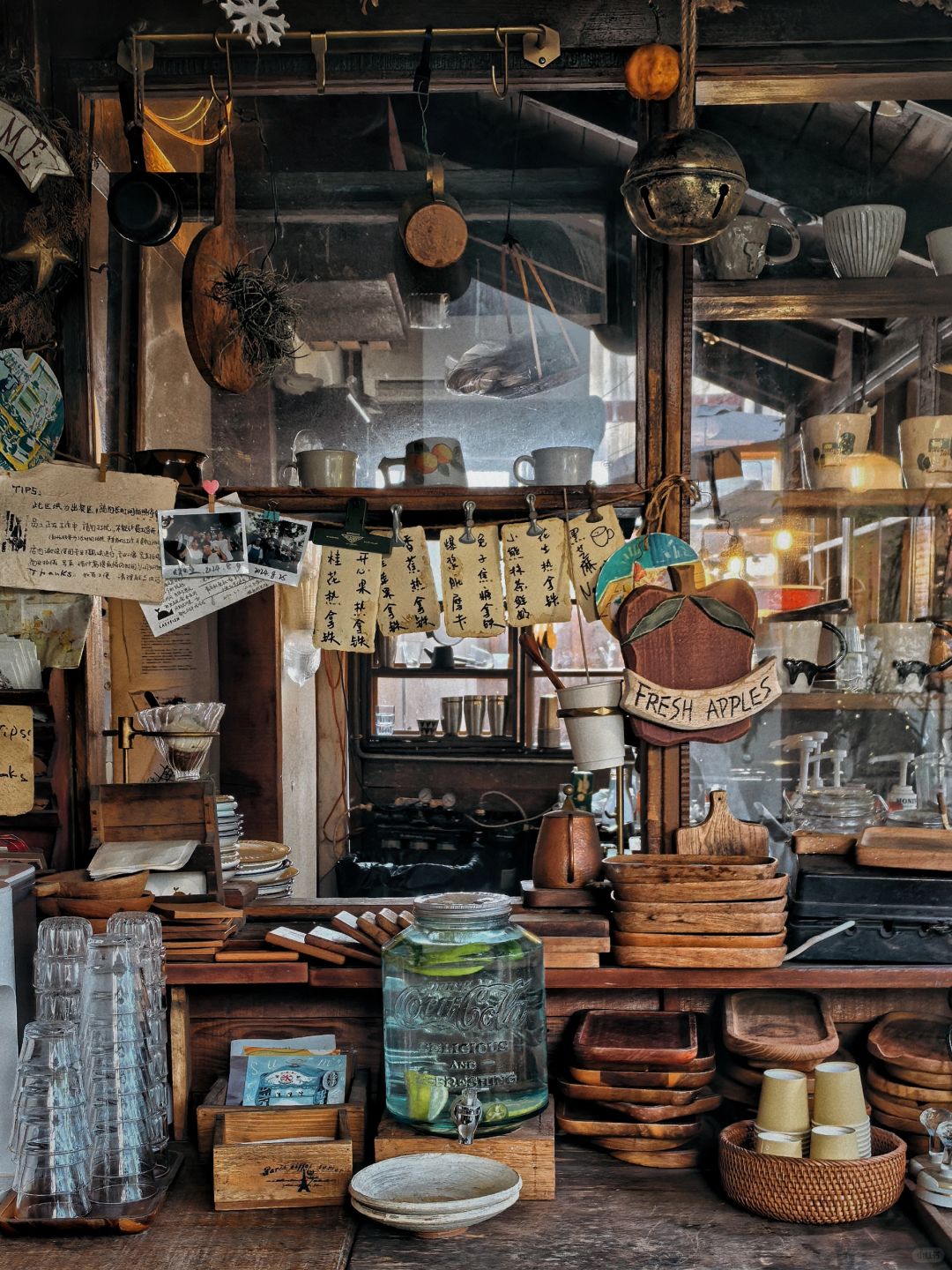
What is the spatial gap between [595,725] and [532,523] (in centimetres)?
49

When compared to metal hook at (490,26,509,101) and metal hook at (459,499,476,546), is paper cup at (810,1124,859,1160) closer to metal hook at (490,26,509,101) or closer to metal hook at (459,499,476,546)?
metal hook at (459,499,476,546)

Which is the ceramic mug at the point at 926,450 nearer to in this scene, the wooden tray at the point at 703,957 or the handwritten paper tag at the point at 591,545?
the handwritten paper tag at the point at 591,545

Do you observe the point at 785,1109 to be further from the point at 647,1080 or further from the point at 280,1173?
the point at 280,1173

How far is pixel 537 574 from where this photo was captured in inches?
110

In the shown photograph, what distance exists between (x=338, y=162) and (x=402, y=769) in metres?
1.70

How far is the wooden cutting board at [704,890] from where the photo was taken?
2.53 m

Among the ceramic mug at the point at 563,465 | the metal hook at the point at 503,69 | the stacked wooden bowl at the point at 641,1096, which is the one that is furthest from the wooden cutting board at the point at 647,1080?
the metal hook at the point at 503,69

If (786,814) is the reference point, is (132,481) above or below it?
above

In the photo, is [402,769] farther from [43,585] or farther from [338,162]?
[338,162]

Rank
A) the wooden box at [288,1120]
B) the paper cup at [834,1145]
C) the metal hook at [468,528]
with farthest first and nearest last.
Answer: the metal hook at [468,528]
the wooden box at [288,1120]
the paper cup at [834,1145]

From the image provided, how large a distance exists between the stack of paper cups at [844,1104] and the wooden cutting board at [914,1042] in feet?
0.67

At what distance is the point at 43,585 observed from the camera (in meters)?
2.79

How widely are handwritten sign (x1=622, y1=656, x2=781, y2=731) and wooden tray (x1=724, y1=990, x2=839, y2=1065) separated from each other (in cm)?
60

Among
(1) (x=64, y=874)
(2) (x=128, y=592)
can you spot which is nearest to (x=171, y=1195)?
(1) (x=64, y=874)
